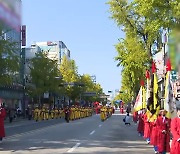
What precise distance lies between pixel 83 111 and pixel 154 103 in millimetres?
43739

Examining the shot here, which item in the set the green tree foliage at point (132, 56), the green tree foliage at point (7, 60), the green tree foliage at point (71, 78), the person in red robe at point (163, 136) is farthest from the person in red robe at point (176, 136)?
the green tree foliage at point (71, 78)

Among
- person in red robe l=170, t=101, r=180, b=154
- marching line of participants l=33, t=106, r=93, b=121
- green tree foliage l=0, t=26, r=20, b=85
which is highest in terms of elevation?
green tree foliage l=0, t=26, r=20, b=85

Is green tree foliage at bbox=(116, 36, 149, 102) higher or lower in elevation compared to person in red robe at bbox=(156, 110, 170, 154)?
higher

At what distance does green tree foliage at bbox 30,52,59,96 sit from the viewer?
65.1 metres

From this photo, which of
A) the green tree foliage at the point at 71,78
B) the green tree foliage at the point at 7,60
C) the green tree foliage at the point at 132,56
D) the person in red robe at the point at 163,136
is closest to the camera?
the person in red robe at the point at 163,136

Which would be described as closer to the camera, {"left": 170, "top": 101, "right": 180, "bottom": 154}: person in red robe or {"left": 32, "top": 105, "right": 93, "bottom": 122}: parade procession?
{"left": 170, "top": 101, "right": 180, "bottom": 154}: person in red robe

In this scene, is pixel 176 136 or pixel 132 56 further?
pixel 132 56

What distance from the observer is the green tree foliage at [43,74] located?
214 ft

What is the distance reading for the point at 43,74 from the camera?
6519 centimetres

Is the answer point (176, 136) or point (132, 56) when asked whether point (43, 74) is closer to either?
point (132, 56)

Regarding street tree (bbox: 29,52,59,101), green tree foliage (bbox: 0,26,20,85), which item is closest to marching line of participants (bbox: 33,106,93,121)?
street tree (bbox: 29,52,59,101)

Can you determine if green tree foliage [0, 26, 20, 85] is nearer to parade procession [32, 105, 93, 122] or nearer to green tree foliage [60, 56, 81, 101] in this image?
parade procession [32, 105, 93, 122]

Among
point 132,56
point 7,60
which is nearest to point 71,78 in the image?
point 132,56

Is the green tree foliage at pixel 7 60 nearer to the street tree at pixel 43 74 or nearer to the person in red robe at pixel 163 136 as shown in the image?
the person in red robe at pixel 163 136
